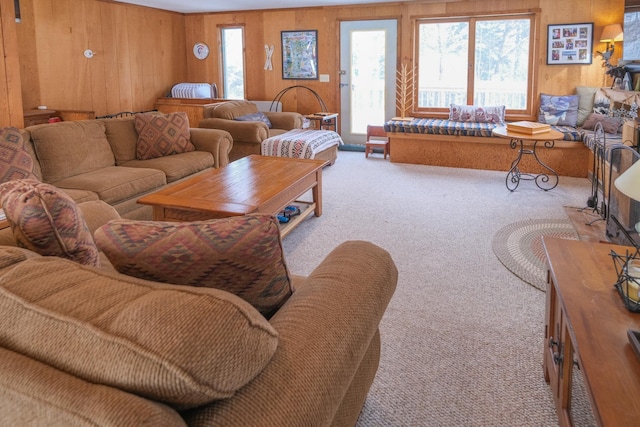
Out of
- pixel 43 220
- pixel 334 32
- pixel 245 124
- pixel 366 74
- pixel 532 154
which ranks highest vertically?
pixel 334 32

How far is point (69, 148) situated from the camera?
13.5 feet

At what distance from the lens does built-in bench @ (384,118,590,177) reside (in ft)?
19.6

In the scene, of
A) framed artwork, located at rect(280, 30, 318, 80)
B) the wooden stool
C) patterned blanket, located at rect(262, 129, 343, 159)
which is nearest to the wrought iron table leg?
the wooden stool

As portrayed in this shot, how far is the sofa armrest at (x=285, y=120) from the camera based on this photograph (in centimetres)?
698

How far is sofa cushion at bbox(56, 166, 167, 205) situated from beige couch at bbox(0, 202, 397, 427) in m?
2.75

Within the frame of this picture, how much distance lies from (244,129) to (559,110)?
3930 millimetres

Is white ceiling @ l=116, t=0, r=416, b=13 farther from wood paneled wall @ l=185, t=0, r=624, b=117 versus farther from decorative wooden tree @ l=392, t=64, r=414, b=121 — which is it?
decorative wooden tree @ l=392, t=64, r=414, b=121

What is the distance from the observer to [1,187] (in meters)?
1.72

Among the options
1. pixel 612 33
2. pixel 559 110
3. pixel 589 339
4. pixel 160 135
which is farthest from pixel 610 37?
pixel 589 339

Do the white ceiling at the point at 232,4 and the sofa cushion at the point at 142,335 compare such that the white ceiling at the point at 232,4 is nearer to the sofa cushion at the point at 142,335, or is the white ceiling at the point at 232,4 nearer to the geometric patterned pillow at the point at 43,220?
the geometric patterned pillow at the point at 43,220

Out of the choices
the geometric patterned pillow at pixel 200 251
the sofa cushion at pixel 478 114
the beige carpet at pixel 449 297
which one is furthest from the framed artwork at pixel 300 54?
the geometric patterned pillow at pixel 200 251

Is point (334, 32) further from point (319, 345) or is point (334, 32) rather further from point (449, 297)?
point (319, 345)

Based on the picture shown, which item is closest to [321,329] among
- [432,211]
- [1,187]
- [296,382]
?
[296,382]

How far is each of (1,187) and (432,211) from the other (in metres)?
3.66
